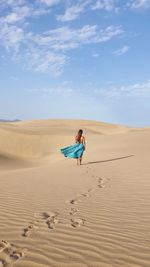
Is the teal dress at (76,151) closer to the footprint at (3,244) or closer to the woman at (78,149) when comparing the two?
the woman at (78,149)

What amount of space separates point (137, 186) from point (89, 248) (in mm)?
6108

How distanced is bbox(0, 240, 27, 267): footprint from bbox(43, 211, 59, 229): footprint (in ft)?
3.67

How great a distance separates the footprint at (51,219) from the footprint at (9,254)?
44.1 inches

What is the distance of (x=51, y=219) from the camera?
21.8ft

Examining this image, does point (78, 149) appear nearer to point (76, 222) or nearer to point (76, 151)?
point (76, 151)

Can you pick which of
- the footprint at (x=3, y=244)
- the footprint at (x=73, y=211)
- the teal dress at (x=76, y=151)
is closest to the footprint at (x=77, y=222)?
the footprint at (x=73, y=211)

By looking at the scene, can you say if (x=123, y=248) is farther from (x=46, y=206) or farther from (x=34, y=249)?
(x=46, y=206)

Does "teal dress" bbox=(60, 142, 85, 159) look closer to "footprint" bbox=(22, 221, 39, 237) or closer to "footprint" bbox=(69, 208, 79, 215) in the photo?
"footprint" bbox=(69, 208, 79, 215)

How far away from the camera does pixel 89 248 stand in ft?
16.6

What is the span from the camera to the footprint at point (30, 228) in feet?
18.6

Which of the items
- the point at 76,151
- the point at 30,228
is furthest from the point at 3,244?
the point at 76,151

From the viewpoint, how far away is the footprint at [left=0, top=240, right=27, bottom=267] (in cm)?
450

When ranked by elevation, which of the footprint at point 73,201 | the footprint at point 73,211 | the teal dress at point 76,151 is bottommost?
the footprint at point 73,211

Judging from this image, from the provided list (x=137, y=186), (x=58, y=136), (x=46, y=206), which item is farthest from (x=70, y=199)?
(x=58, y=136)
